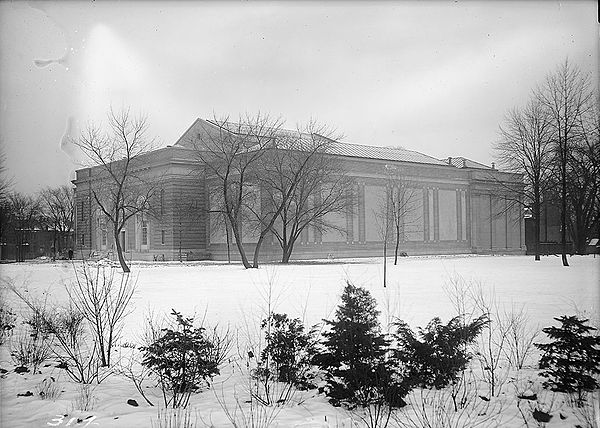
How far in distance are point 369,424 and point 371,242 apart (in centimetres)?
2617

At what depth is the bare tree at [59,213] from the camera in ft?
41.1

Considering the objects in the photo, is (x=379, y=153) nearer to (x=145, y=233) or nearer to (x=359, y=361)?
(x=145, y=233)

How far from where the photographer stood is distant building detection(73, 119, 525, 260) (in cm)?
2184

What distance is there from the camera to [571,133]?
37.5 feet

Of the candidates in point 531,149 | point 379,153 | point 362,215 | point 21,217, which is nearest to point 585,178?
point 531,149

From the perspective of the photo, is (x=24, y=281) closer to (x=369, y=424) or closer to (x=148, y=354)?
(x=148, y=354)

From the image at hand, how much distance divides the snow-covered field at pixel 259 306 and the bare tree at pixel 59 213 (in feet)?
5.02

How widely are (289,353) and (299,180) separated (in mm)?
17425

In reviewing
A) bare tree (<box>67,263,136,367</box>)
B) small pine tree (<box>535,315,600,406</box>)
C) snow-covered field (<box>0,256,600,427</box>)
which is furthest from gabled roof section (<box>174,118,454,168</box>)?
small pine tree (<box>535,315,600,406</box>)

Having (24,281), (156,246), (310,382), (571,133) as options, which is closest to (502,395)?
(310,382)

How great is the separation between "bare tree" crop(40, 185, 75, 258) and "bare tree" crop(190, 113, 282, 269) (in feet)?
17.6

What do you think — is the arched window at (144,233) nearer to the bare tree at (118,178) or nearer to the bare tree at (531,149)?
the bare tree at (118,178)

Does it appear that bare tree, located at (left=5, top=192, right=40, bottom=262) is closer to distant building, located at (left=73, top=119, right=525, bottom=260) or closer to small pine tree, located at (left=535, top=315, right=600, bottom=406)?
distant building, located at (left=73, top=119, right=525, bottom=260)

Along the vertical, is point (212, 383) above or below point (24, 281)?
below
